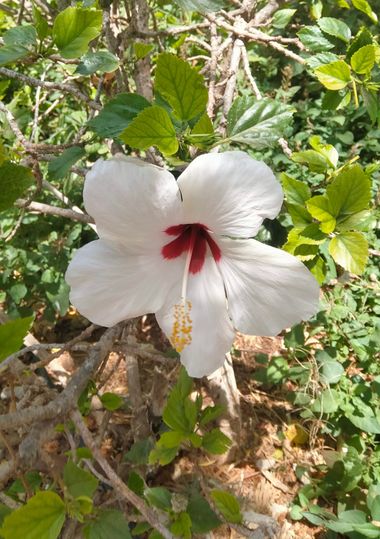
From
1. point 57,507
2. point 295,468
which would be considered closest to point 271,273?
point 57,507

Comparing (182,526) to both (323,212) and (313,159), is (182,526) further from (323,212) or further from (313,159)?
(313,159)

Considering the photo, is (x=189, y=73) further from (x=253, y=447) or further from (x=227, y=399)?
(x=253, y=447)

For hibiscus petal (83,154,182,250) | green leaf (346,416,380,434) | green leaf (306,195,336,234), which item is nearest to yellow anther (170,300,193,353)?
hibiscus petal (83,154,182,250)

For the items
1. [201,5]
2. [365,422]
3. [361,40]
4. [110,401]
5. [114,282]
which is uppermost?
[201,5]

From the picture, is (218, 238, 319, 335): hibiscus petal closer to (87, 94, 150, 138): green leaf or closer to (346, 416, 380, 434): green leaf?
(87, 94, 150, 138): green leaf

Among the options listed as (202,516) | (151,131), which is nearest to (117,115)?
(151,131)
